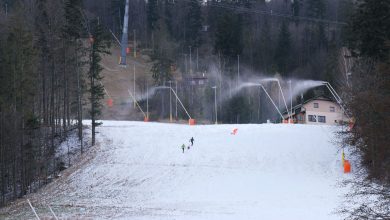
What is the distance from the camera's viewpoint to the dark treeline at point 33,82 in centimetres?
4488

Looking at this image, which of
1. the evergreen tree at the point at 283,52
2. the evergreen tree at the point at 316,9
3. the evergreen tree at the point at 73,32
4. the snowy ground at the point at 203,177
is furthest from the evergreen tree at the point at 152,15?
the evergreen tree at the point at 73,32

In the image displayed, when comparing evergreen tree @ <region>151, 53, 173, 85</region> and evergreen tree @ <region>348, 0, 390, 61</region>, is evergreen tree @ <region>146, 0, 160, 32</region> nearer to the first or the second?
evergreen tree @ <region>151, 53, 173, 85</region>

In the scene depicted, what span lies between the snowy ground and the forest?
3.31 metres

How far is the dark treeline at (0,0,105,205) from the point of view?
44.9 meters

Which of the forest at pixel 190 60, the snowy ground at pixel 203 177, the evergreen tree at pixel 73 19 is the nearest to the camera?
the snowy ground at pixel 203 177

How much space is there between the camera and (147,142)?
5834cm

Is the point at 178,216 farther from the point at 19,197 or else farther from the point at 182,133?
the point at 182,133

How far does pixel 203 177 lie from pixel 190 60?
59.8 metres

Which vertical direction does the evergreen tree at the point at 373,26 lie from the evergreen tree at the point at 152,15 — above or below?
below

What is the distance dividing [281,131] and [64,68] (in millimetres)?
20860

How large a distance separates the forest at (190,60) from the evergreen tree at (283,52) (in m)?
0.21

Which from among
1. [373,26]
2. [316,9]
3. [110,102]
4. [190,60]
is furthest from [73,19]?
[316,9]

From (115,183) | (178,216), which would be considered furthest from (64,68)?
(178,216)

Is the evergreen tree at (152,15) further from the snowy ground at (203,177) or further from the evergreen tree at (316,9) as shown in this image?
the snowy ground at (203,177)
